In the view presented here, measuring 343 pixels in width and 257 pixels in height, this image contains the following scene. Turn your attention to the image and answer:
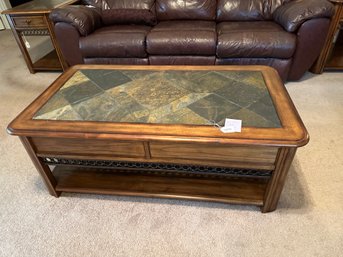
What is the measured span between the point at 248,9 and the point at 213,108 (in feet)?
5.93

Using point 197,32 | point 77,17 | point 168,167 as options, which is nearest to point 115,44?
point 77,17

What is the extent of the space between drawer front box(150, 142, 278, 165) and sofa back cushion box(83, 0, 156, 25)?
6.09 ft

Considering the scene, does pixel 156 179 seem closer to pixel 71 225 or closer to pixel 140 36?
pixel 71 225

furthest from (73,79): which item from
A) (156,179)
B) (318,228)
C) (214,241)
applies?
(318,228)

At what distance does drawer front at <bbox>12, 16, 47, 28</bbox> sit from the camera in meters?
2.46

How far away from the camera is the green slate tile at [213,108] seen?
44.2 inches

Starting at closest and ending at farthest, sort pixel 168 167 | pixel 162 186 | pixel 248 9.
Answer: pixel 168 167
pixel 162 186
pixel 248 9

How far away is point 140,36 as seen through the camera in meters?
2.23

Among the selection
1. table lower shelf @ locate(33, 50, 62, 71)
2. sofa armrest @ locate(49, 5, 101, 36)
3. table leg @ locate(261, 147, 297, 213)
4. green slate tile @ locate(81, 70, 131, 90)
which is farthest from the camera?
table lower shelf @ locate(33, 50, 62, 71)

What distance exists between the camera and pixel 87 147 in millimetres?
1183

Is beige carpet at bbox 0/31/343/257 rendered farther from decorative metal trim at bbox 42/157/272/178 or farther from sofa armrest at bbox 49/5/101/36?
sofa armrest at bbox 49/5/101/36

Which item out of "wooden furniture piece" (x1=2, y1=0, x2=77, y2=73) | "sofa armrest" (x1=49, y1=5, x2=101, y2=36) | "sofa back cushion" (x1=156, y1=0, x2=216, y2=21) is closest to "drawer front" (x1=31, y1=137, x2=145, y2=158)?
"sofa armrest" (x1=49, y1=5, x2=101, y2=36)

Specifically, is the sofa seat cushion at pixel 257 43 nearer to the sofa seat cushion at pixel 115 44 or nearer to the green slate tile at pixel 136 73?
the sofa seat cushion at pixel 115 44

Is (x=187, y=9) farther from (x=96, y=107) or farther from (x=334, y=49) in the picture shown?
(x=96, y=107)
